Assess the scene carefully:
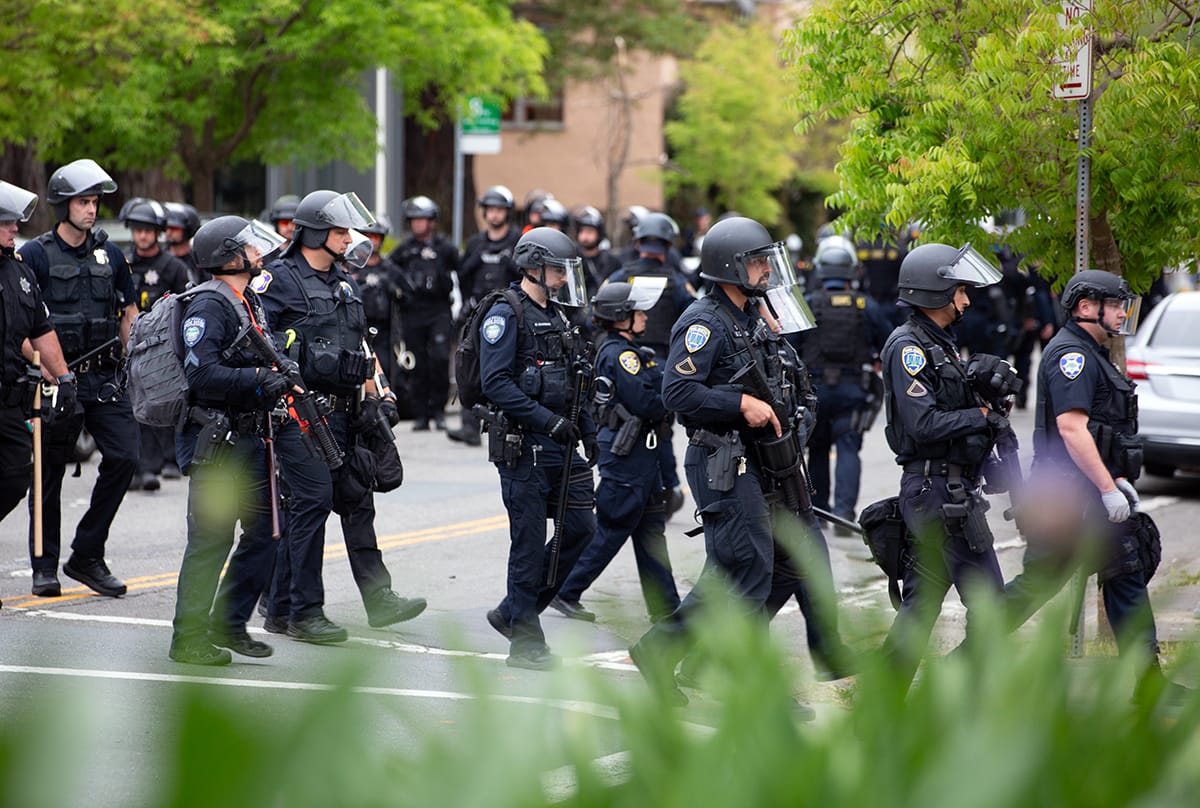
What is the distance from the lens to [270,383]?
6.78m

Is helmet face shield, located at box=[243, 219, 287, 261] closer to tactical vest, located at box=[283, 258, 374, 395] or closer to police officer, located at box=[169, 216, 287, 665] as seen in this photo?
police officer, located at box=[169, 216, 287, 665]

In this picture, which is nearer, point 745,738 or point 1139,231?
point 745,738

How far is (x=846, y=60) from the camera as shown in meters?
8.03

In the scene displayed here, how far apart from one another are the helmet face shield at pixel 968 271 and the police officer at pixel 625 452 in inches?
81.4

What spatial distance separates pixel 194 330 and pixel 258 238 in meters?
0.56

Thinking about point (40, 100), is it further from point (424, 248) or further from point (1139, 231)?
point (1139, 231)

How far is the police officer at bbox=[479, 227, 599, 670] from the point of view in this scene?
7152 mm

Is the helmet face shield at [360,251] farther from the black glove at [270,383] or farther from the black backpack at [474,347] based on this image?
the black glove at [270,383]

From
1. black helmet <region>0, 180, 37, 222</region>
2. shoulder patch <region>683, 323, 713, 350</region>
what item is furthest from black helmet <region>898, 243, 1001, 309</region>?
black helmet <region>0, 180, 37, 222</region>

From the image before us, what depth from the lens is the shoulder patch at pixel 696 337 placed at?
630 cm

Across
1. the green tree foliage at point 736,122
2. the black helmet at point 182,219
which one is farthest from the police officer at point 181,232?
the green tree foliage at point 736,122

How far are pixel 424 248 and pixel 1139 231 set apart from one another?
831 centimetres

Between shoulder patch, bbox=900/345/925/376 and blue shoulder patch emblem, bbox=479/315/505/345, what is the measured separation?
183 cm

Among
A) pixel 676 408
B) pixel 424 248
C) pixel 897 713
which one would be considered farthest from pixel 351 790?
pixel 424 248
